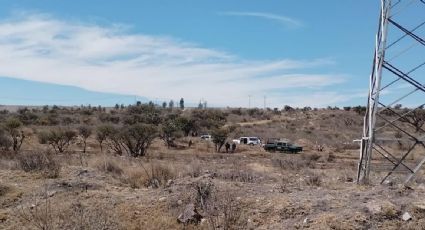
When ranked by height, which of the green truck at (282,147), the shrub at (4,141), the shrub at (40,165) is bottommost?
the green truck at (282,147)

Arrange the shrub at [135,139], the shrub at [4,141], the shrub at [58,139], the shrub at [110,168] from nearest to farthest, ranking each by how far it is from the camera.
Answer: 1. the shrub at [110,168]
2. the shrub at [135,139]
3. the shrub at [4,141]
4. the shrub at [58,139]

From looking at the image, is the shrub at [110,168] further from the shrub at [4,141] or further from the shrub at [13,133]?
the shrub at [13,133]

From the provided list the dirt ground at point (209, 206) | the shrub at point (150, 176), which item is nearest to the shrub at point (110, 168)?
the shrub at point (150, 176)

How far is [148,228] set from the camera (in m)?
11.0

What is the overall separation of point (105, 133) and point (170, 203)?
122 ft

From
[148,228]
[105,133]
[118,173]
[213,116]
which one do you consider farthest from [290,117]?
[148,228]

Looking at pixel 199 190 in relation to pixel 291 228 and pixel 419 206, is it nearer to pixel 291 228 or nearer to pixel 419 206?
pixel 291 228

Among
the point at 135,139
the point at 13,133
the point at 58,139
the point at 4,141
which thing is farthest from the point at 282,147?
the point at 4,141

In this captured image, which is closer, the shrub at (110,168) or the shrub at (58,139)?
the shrub at (110,168)

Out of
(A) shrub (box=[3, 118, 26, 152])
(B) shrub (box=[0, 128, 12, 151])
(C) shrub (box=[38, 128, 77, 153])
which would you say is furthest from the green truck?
(B) shrub (box=[0, 128, 12, 151])

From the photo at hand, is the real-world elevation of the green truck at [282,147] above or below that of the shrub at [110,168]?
below

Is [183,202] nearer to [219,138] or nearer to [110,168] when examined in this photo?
[110,168]

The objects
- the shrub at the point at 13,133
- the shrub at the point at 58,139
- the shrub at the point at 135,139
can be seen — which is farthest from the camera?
the shrub at the point at 58,139

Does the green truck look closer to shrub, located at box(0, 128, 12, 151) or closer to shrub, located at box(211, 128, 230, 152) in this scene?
shrub, located at box(211, 128, 230, 152)
